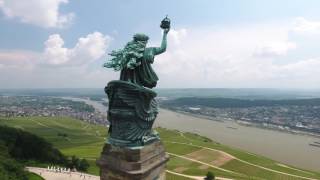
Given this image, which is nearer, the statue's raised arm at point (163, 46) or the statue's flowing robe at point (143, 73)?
the statue's flowing robe at point (143, 73)

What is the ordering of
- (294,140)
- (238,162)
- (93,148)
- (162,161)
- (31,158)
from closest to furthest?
(162,161) < (31,158) < (238,162) < (93,148) < (294,140)

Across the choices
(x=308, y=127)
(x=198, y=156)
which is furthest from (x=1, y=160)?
(x=308, y=127)

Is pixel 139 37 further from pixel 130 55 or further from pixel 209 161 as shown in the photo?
pixel 209 161

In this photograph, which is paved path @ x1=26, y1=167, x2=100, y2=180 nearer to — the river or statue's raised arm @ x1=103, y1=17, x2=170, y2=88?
statue's raised arm @ x1=103, y1=17, x2=170, y2=88

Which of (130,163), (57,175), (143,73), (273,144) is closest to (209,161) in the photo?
(57,175)

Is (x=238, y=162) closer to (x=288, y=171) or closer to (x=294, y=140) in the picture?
(x=288, y=171)

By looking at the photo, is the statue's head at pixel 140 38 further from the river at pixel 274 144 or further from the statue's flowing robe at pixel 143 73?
the river at pixel 274 144

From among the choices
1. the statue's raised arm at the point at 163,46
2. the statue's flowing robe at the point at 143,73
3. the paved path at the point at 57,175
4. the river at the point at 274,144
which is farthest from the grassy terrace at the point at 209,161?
the statue's raised arm at the point at 163,46
